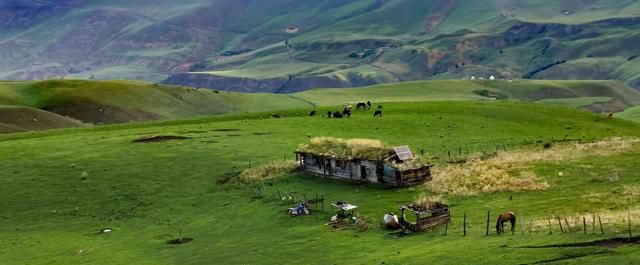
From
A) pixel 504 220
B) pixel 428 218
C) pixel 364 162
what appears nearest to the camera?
pixel 504 220

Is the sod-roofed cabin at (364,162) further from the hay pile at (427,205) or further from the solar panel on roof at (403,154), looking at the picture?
the hay pile at (427,205)

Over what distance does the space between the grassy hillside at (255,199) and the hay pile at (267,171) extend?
1.70m

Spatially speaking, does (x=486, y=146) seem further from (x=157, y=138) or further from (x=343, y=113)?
(x=157, y=138)

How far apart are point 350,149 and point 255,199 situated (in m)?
10.7

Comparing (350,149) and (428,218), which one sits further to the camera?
(350,149)

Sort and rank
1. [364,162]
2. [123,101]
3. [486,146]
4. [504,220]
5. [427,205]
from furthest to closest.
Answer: [123,101]
[486,146]
[364,162]
[427,205]
[504,220]

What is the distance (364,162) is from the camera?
62.7 m

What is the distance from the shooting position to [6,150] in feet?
266

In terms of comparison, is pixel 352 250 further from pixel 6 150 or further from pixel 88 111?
pixel 88 111

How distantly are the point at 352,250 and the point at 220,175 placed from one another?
96.4ft

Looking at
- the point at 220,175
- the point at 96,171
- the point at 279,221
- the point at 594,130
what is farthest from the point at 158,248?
the point at 594,130

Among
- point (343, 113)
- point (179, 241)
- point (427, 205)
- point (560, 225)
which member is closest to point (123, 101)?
point (343, 113)

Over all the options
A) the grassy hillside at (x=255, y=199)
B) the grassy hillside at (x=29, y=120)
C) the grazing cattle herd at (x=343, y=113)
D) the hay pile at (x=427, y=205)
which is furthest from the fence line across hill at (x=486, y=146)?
the grassy hillside at (x=29, y=120)

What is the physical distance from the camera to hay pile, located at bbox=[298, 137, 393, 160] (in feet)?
206
